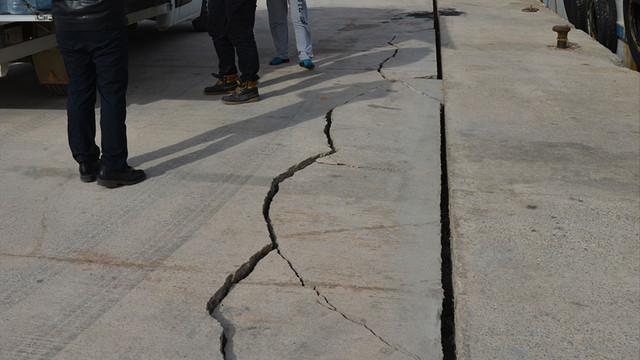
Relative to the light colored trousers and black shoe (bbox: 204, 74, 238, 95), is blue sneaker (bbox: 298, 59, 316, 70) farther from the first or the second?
black shoe (bbox: 204, 74, 238, 95)

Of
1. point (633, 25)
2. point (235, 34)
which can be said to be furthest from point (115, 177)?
point (633, 25)

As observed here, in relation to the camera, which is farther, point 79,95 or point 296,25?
point 296,25

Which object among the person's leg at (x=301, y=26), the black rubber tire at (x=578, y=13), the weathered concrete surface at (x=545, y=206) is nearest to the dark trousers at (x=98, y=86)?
the weathered concrete surface at (x=545, y=206)

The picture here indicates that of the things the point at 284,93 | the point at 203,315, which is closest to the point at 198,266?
the point at 203,315

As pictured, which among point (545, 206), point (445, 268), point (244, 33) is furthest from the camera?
point (244, 33)

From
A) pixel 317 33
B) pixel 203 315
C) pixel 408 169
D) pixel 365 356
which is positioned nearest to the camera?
pixel 365 356

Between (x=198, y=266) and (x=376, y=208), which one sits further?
(x=376, y=208)

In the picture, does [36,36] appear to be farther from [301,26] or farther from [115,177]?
[301,26]

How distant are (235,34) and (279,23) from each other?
1.42m

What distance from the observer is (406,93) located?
607 cm

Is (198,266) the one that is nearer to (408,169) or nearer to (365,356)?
(365,356)

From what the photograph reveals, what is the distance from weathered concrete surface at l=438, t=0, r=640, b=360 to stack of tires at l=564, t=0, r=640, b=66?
0.32m

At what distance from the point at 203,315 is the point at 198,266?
1.38ft

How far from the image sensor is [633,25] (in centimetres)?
674
